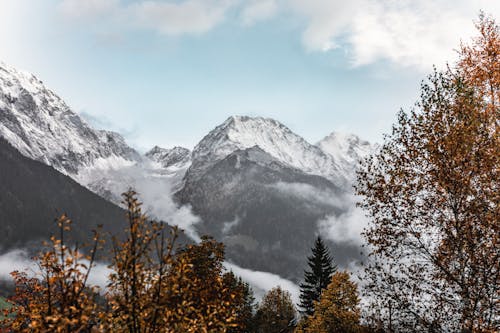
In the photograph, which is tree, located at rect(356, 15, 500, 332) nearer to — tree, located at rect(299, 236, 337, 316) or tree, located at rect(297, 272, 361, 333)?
tree, located at rect(297, 272, 361, 333)

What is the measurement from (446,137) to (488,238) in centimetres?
329

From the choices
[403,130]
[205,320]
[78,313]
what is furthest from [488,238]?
[78,313]

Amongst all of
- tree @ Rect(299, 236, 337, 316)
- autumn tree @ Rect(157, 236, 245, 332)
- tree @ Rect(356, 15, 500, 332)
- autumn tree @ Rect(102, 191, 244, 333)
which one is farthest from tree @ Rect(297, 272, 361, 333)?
autumn tree @ Rect(102, 191, 244, 333)

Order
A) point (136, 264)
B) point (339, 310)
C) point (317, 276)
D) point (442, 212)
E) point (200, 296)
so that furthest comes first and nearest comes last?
point (317, 276)
point (339, 310)
point (200, 296)
point (442, 212)
point (136, 264)

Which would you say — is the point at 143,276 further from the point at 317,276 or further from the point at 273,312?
the point at 273,312

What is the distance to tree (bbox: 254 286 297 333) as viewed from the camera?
8319cm

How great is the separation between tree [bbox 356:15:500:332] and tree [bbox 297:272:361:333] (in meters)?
25.7

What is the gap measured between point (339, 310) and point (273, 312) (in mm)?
54145

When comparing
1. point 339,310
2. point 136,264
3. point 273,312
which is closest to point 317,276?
point 339,310

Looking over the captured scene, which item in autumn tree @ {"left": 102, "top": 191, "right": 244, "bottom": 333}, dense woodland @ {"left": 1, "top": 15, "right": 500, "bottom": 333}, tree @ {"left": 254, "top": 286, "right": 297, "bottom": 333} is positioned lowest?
autumn tree @ {"left": 102, "top": 191, "right": 244, "bottom": 333}

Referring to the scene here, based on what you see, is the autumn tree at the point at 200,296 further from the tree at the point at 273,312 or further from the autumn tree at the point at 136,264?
the tree at the point at 273,312

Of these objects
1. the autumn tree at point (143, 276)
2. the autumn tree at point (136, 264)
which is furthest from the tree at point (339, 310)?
the autumn tree at point (136, 264)

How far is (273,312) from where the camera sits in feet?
292

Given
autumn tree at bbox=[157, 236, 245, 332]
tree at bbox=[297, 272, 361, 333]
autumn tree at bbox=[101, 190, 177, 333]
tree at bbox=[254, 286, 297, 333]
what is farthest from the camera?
tree at bbox=[254, 286, 297, 333]
